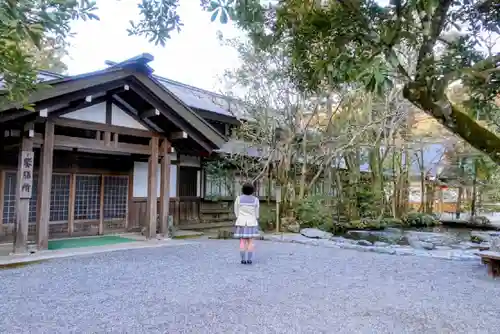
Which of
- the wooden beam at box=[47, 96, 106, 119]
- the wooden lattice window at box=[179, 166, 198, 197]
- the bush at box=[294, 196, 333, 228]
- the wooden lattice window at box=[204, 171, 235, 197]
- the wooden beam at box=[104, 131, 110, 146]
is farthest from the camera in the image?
the wooden lattice window at box=[204, 171, 235, 197]

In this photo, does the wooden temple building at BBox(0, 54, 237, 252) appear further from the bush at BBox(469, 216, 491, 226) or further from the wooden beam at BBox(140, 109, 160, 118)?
the bush at BBox(469, 216, 491, 226)

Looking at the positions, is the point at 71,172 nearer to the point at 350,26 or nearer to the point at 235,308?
the point at 235,308

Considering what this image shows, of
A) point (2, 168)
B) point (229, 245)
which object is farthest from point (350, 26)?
point (2, 168)

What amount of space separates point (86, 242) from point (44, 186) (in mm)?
2029

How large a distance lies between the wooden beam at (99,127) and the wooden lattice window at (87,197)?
6.18 ft

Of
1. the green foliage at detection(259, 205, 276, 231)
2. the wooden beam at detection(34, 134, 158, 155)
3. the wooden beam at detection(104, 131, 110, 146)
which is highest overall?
the wooden beam at detection(104, 131, 110, 146)

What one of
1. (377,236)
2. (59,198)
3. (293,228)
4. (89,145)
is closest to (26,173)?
(89,145)

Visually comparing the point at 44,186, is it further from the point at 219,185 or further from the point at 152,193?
the point at 219,185

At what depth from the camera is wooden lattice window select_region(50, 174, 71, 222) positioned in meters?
8.48

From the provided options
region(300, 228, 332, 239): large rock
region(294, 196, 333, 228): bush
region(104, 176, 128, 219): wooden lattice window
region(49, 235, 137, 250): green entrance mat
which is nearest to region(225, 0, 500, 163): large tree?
region(49, 235, 137, 250): green entrance mat

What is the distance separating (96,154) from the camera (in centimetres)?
905

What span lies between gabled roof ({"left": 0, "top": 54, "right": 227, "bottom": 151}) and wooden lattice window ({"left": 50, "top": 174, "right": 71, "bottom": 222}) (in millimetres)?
2437

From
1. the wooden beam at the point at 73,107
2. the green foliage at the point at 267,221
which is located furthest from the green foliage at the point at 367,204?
the wooden beam at the point at 73,107

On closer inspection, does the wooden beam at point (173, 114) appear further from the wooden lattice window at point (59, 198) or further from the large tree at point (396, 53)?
the large tree at point (396, 53)
